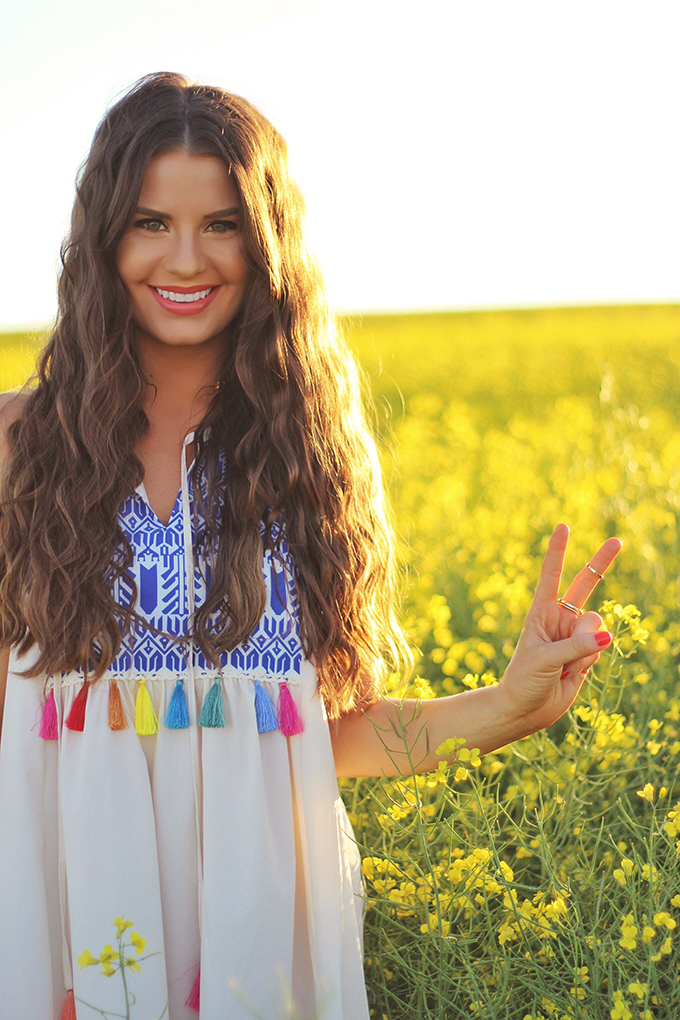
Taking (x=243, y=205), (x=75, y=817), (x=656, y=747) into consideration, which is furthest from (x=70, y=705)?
(x=656, y=747)

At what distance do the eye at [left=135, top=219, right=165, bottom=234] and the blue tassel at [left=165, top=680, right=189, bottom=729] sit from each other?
71 cm

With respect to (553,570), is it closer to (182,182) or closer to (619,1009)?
(619,1009)

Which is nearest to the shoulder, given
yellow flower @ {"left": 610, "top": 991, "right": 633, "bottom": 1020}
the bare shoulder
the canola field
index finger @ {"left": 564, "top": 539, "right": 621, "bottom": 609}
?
the bare shoulder

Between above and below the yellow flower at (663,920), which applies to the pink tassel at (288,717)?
above

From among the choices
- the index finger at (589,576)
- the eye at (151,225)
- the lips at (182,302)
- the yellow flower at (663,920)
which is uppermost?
the eye at (151,225)

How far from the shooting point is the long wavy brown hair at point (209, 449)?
1.39 metres

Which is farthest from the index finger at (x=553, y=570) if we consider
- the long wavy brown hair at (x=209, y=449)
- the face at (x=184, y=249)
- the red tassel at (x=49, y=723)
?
the red tassel at (x=49, y=723)

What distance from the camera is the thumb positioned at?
139 centimetres

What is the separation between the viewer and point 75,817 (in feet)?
4.44

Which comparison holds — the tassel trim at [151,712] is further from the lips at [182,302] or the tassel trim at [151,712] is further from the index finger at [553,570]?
the lips at [182,302]

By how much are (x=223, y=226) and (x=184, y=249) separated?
90 mm

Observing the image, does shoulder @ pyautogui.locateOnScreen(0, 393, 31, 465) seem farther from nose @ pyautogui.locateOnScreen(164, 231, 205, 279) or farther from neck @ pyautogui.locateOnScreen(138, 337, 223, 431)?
nose @ pyautogui.locateOnScreen(164, 231, 205, 279)

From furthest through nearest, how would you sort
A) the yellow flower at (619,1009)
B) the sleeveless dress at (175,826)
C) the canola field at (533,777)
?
the canola field at (533,777) → the sleeveless dress at (175,826) → the yellow flower at (619,1009)

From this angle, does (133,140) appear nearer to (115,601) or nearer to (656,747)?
(115,601)
